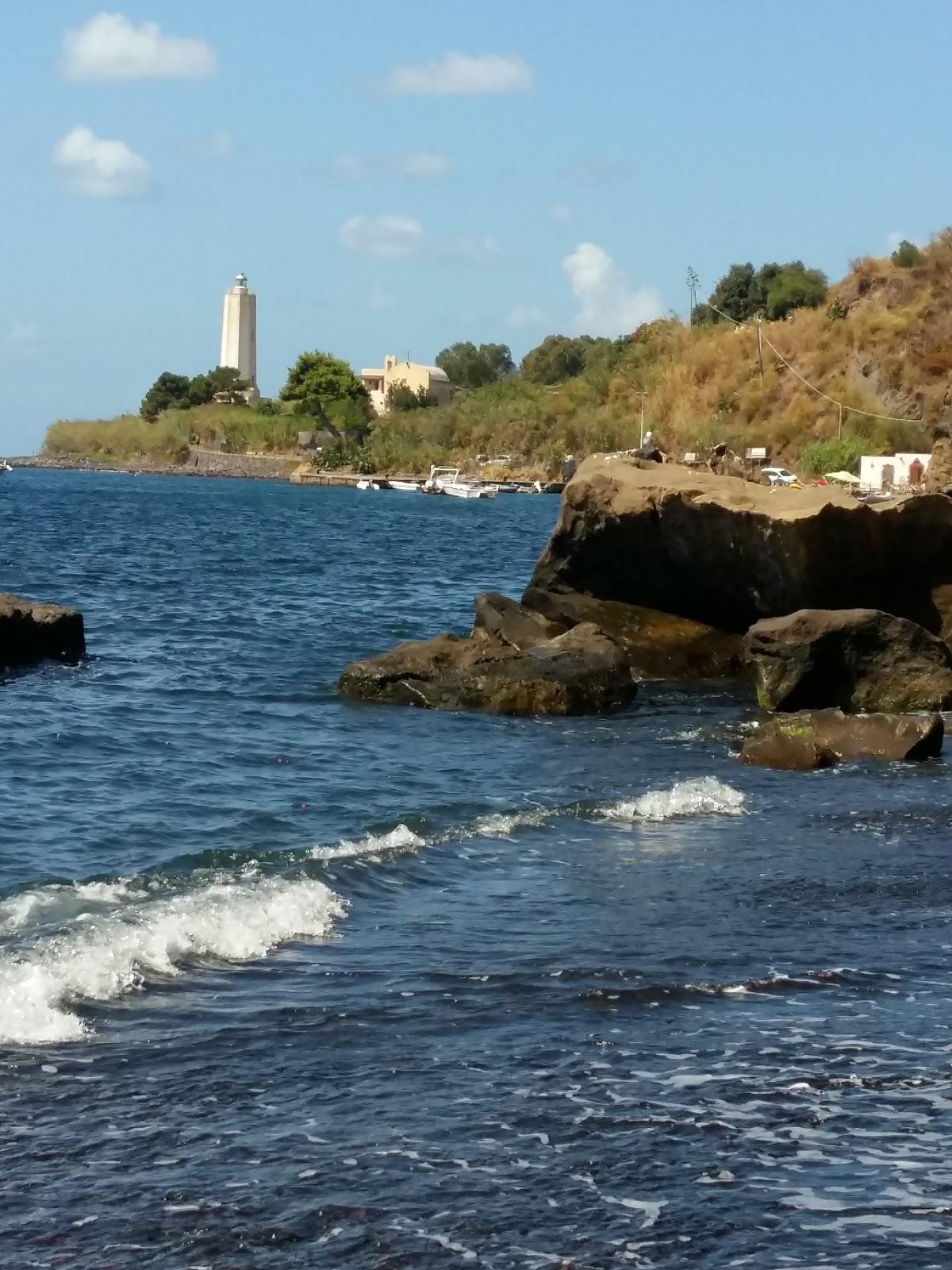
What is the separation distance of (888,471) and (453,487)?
55.2 m

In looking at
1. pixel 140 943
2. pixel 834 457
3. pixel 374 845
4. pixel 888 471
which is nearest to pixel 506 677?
pixel 374 845

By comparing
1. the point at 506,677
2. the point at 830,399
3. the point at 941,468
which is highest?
the point at 830,399

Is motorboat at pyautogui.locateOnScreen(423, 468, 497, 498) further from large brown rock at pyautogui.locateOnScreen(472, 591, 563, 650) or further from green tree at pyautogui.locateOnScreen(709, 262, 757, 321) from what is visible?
large brown rock at pyautogui.locateOnScreen(472, 591, 563, 650)

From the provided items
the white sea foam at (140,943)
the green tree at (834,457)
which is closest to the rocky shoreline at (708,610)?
the white sea foam at (140,943)

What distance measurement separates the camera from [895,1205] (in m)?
6.72

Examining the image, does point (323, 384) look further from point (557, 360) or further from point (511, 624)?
point (511, 624)

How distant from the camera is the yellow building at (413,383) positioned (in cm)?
17038

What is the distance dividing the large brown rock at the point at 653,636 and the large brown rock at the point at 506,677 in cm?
221

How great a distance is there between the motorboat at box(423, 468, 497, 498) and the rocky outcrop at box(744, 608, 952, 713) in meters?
102

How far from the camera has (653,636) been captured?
82.5 ft

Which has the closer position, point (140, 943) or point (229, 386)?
point (140, 943)

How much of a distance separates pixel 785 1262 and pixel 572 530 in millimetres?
19308

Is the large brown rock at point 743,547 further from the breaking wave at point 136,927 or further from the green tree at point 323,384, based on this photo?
the green tree at point 323,384

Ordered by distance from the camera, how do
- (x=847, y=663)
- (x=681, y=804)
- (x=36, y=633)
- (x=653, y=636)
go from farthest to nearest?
(x=653, y=636), (x=36, y=633), (x=847, y=663), (x=681, y=804)
